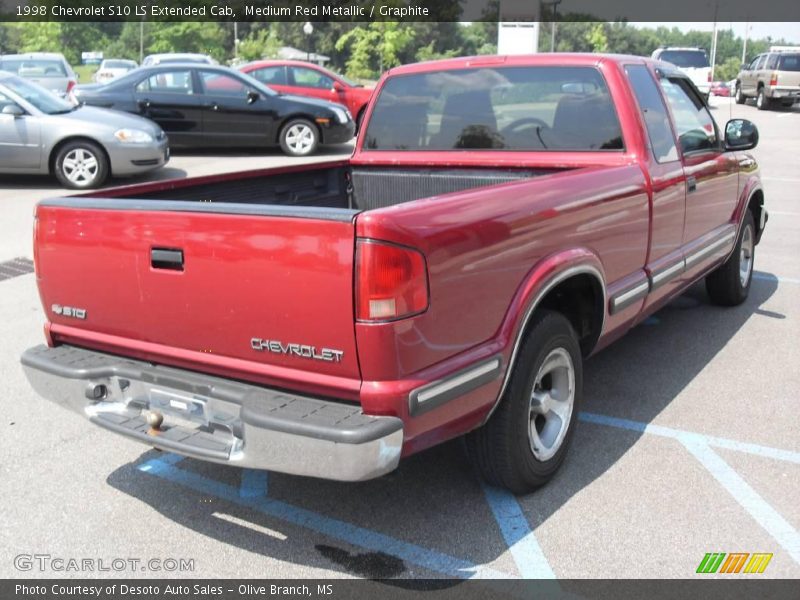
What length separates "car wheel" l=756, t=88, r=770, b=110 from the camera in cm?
2981

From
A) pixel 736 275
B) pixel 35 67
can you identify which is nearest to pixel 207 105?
pixel 35 67

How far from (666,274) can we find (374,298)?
251 cm

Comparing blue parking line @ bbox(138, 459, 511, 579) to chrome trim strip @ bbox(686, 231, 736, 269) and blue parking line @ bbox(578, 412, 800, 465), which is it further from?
chrome trim strip @ bbox(686, 231, 736, 269)

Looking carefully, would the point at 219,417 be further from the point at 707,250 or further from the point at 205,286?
the point at 707,250

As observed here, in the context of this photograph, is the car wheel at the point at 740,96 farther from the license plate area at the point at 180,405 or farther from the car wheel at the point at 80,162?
the license plate area at the point at 180,405

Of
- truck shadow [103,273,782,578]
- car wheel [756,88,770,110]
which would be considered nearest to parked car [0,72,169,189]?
truck shadow [103,273,782,578]

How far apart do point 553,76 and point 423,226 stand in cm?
228

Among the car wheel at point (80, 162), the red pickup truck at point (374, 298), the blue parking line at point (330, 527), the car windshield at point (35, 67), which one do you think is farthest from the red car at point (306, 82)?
the blue parking line at point (330, 527)

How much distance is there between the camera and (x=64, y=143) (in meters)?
11.5

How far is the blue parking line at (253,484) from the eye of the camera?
3.73 meters

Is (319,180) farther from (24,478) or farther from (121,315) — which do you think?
(24,478)

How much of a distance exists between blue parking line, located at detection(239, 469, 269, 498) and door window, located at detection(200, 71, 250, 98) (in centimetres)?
1171

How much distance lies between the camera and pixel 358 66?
6153 centimetres

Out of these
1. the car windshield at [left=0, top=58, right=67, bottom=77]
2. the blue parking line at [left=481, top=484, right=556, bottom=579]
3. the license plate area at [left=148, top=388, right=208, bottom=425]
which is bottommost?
the blue parking line at [left=481, top=484, right=556, bottom=579]
